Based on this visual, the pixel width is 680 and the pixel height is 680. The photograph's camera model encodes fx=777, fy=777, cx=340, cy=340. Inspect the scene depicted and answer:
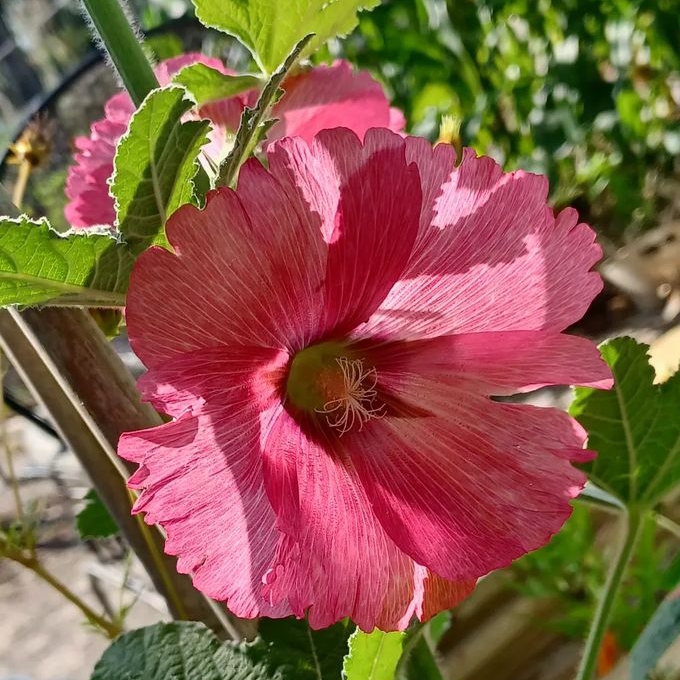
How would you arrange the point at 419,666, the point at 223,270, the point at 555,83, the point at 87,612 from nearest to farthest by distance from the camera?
the point at 223,270, the point at 419,666, the point at 87,612, the point at 555,83

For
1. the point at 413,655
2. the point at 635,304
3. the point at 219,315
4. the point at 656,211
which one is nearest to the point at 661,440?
the point at 413,655

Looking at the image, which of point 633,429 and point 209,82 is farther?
point 633,429

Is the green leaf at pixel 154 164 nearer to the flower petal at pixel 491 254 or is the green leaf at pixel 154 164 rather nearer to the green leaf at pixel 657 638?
the flower petal at pixel 491 254

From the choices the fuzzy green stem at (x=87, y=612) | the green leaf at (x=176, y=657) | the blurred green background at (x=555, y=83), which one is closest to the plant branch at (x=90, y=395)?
the green leaf at (x=176, y=657)

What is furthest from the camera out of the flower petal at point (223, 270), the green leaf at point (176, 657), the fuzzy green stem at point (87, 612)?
the fuzzy green stem at point (87, 612)

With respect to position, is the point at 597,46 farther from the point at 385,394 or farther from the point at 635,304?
the point at 385,394

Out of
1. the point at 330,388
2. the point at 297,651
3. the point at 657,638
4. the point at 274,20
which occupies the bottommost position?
the point at 657,638

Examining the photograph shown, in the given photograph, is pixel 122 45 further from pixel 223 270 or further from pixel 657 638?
pixel 657 638

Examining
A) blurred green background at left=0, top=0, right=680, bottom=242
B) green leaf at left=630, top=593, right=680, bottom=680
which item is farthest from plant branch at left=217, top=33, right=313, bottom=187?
blurred green background at left=0, top=0, right=680, bottom=242

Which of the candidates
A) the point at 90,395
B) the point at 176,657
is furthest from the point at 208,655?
the point at 90,395
